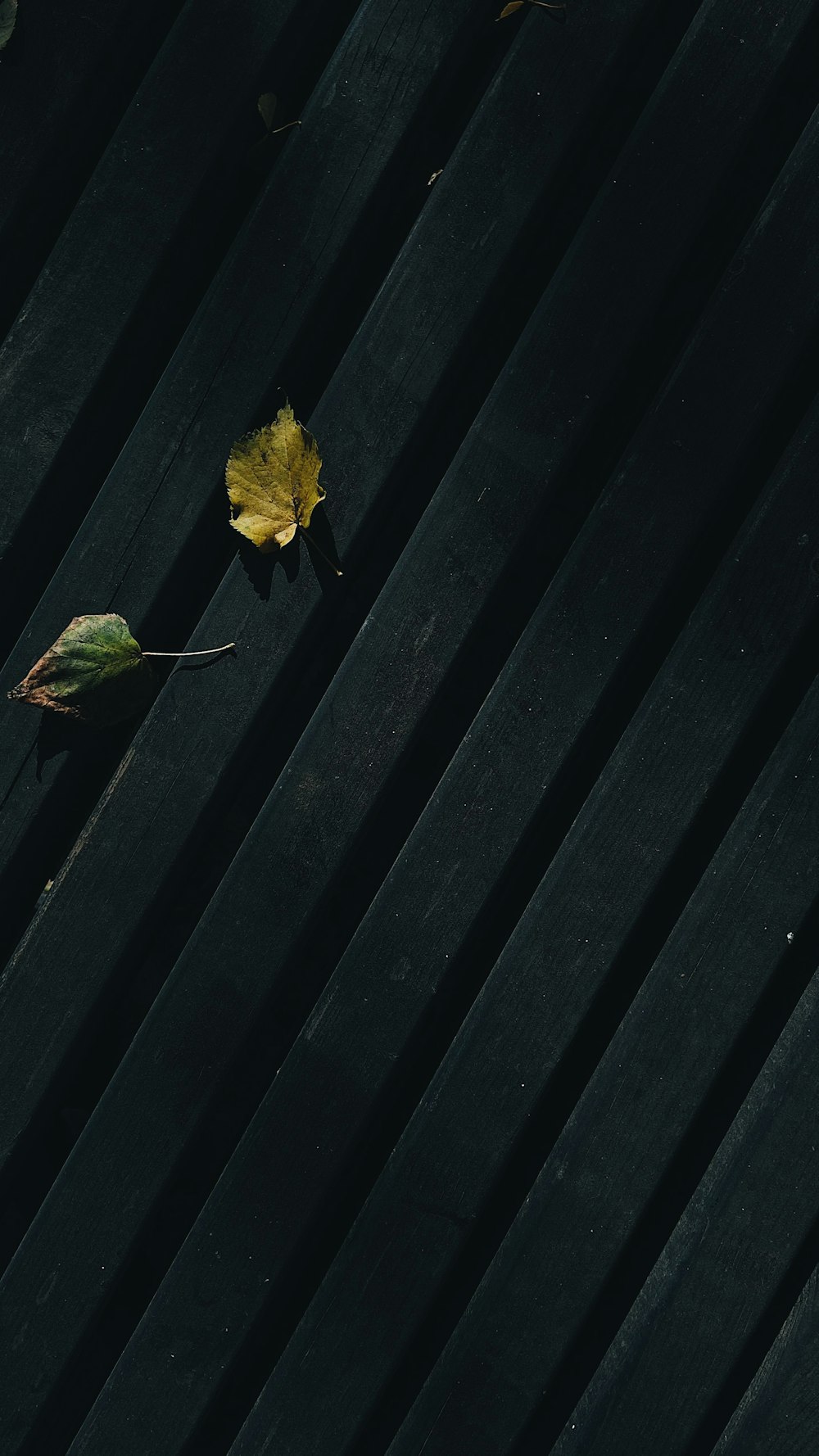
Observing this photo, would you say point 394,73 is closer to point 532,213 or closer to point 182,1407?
point 532,213

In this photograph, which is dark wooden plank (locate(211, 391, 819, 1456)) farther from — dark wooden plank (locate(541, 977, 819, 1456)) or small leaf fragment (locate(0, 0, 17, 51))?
small leaf fragment (locate(0, 0, 17, 51))

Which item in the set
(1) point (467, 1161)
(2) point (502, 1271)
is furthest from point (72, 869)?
(2) point (502, 1271)

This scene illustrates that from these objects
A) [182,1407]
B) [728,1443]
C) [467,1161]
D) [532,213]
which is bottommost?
[182,1407]

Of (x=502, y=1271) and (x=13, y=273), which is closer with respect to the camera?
(x=502, y=1271)

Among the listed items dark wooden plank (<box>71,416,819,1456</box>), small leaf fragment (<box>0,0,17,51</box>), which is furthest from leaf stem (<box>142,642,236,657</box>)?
small leaf fragment (<box>0,0,17,51</box>)

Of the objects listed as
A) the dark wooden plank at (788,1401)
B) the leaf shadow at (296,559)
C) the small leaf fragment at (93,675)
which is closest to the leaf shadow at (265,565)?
the leaf shadow at (296,559)

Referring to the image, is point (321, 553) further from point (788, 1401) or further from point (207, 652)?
point (788, 1401)

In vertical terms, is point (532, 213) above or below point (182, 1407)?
above
